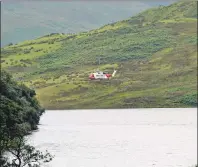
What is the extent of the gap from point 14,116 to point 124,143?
19.0m

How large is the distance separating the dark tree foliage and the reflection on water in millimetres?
4369

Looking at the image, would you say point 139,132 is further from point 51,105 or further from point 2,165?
point 51,105

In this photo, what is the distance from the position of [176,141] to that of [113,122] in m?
46.9

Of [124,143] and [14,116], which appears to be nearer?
[14,116]

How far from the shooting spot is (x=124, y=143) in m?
87.6

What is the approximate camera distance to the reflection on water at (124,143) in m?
66.4

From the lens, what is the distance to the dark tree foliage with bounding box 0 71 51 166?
49.0 meters

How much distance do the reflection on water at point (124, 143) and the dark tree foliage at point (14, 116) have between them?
14.3 feet

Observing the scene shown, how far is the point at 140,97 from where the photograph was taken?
625 ft

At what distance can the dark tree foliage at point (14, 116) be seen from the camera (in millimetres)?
49006

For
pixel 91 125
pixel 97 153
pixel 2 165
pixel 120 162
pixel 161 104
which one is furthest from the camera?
pixel 161 104

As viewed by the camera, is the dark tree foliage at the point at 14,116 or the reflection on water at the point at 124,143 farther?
the reflection on water at the point at 124,143

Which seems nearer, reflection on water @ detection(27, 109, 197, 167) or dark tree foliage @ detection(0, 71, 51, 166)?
dark tree foliage @ detection(0, 71, 51, 166)

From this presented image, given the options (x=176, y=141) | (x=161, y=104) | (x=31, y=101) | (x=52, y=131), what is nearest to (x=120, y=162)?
(x=176, y=141)
